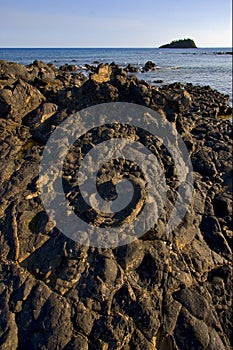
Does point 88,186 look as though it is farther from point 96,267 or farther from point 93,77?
point 93,77

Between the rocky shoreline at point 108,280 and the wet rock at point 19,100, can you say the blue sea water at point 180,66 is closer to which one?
the wet rock at point 19,100

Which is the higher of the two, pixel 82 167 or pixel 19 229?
pixel 82 167

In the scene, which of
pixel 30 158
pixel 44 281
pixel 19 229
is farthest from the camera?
pixel 30 158

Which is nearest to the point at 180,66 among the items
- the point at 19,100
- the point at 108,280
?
the point at 19,100

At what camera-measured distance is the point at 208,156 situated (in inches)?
466

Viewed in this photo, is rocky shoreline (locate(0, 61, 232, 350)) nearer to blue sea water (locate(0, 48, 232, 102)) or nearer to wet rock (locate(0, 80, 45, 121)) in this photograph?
wet rock (locate(0, 80, 45, 121))

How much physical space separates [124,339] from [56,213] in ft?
10.1

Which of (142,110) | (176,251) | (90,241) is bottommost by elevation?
(176,251)

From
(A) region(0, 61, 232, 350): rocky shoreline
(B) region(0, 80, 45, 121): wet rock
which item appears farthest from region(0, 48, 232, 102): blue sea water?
(A) region(0, 61, 232, 350): rocky shoreline

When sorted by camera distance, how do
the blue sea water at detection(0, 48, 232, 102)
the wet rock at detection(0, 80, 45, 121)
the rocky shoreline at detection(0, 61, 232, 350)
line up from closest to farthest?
the rocky shoreline at detection(0, 61, 232, 350), the wet rock at detection(0, 80, 45, 121), the blue sea water at detection(0, 48, 232, 102)

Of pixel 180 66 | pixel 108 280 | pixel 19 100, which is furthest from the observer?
pixel 180 66

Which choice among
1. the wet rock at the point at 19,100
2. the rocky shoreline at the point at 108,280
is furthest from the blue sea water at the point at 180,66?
the rocky shoreline at the point at 108,280

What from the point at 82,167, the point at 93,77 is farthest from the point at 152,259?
the point at 93,77

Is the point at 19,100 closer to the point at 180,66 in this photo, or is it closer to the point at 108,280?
the point at 108,280
